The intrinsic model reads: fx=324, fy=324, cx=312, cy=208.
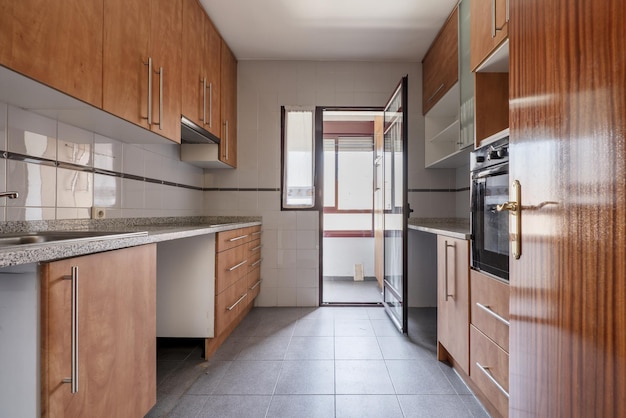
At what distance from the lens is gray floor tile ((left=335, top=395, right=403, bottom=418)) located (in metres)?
1.52

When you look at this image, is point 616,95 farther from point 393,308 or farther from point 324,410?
point 393,308

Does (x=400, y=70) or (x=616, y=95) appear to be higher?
(x=400, y=70)

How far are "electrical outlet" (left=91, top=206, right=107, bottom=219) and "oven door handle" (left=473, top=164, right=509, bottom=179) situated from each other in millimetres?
2012

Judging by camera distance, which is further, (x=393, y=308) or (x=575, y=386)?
(x=393, y=308)

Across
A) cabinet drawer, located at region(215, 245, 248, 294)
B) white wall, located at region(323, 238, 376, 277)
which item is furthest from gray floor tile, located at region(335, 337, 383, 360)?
white wall, located at region(323, 238, 376, 277)

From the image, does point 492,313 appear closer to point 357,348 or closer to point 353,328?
point 357,348

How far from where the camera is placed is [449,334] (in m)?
1.93

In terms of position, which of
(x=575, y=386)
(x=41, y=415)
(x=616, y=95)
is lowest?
(x=41, y=415)

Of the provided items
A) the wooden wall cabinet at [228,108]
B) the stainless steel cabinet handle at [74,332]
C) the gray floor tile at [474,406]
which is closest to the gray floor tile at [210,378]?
the stainless steel cabinet handle at [74,332]

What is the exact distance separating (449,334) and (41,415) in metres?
1.88

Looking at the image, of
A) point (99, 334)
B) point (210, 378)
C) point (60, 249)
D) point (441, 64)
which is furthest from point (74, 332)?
point (441, 64)

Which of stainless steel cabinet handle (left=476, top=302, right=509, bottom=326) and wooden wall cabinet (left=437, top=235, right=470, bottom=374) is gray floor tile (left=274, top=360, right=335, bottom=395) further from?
stainless steel cabinet handle (left=476, top=302, right=509, bottom=326)

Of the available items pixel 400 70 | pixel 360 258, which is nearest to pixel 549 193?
pixel 400 70

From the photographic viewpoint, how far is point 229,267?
2277 millimetres
